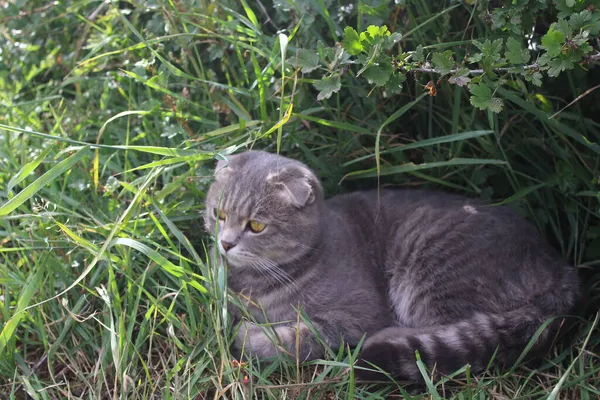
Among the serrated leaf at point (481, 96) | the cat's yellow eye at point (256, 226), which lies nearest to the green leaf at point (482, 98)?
the serrated leaf at point (481, 96)

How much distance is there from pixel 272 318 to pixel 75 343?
A: 0.76 metres

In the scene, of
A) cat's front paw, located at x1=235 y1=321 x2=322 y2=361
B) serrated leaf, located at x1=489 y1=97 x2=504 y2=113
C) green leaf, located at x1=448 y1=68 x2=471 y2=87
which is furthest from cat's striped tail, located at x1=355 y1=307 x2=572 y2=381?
green leaf, located at x1=448 y1=68 x2=471 y2=87

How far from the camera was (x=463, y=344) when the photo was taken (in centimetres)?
243

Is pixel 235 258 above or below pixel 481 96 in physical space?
below

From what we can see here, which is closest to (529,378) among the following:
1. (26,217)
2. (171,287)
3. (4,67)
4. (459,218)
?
(459,218)

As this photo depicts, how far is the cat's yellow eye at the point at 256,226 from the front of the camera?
270 cm

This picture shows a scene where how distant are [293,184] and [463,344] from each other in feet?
2.85

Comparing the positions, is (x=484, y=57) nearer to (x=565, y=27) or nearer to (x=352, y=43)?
(x=565, y=27)

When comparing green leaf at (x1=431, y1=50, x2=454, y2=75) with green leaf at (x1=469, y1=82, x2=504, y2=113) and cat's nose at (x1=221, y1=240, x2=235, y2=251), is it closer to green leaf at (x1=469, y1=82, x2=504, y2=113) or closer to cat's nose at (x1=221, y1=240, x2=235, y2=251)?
green leaf at (x1=469, y1=82, x2=504, y2=113)

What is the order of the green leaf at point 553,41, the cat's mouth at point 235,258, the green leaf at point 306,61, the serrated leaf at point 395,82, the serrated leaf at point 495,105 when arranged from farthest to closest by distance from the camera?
1. the cat's mouth at point 235,258
2. the green leaf at point 306,61
3. the serrated leaf at point 395,82
4. the serrated leaf at point 495,105
5. the green leaf at point 553,41

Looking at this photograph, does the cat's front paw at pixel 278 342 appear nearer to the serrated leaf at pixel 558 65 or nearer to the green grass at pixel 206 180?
the green grass at pixel 206 180

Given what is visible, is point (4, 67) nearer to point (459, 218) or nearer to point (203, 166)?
point (203, 166)

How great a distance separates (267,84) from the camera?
2994mm

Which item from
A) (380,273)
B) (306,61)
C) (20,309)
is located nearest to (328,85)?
(306,61)
